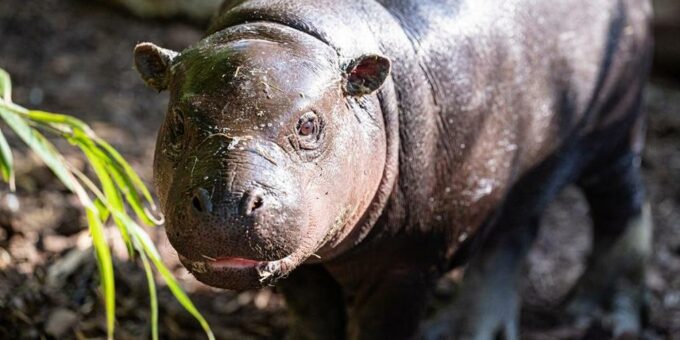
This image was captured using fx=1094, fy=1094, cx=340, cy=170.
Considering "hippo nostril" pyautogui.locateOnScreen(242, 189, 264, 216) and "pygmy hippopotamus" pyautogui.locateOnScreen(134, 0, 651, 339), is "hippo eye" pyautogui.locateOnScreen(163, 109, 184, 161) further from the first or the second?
"hippo nostril" pyautogui.locateOnScreen(242, 189, 264, 216)

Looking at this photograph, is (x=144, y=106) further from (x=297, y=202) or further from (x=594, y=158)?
(x=297, y=202)

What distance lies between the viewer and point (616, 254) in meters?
4.32

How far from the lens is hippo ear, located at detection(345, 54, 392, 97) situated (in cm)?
268

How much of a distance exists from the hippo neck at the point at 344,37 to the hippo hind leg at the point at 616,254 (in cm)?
149

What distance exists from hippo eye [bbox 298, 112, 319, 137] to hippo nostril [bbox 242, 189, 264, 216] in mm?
251

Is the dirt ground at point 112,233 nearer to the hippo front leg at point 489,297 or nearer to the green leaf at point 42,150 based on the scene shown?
the hippo front leg at point 489,297

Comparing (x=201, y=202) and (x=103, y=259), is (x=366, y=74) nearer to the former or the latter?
(x=201, y=202)

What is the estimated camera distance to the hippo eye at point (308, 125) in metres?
2.54

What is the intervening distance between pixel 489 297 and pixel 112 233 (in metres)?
1.51

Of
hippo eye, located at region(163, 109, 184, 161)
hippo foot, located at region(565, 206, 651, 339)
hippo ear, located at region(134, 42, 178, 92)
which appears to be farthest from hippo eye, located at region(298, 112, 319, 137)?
hippo foot, located at region(565, 206, 651, 339)

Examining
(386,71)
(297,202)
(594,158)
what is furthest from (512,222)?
(297,202)

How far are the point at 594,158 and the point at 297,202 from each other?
1858mm

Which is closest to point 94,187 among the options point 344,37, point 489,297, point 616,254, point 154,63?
point 154,63

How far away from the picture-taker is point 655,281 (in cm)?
462
